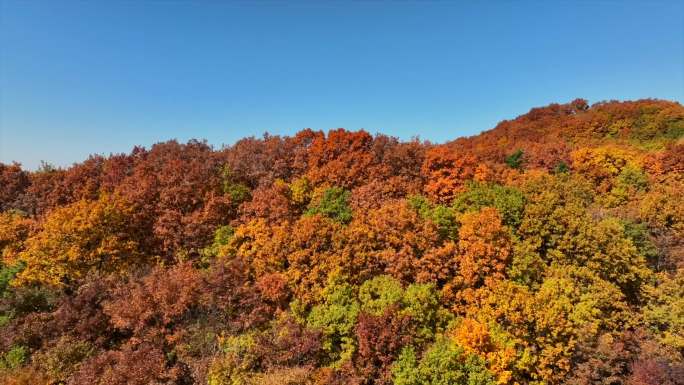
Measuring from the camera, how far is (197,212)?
34438 mm

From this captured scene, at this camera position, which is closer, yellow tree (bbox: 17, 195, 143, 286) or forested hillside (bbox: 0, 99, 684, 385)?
forested hillside (bbox: 0, 99, 684, 385)

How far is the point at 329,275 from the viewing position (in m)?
25.8

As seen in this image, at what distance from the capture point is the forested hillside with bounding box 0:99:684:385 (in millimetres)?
21266

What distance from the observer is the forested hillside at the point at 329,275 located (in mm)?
21266

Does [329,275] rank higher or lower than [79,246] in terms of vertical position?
lower

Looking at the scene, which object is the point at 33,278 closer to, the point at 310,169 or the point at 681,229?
the point at 310,169

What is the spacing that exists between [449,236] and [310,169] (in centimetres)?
1897

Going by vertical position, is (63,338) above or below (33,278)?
below

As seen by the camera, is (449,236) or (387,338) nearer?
(387,338)

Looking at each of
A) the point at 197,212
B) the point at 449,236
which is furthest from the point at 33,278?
the point at 449,236

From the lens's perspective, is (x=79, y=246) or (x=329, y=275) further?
(x=79, y=246)

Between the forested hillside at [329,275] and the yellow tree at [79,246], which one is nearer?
the forested hillside at [329,275]

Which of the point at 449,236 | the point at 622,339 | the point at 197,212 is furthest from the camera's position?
the point at 197,212

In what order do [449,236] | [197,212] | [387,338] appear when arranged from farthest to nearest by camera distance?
[197,212] → [449,236] → [387,338]
